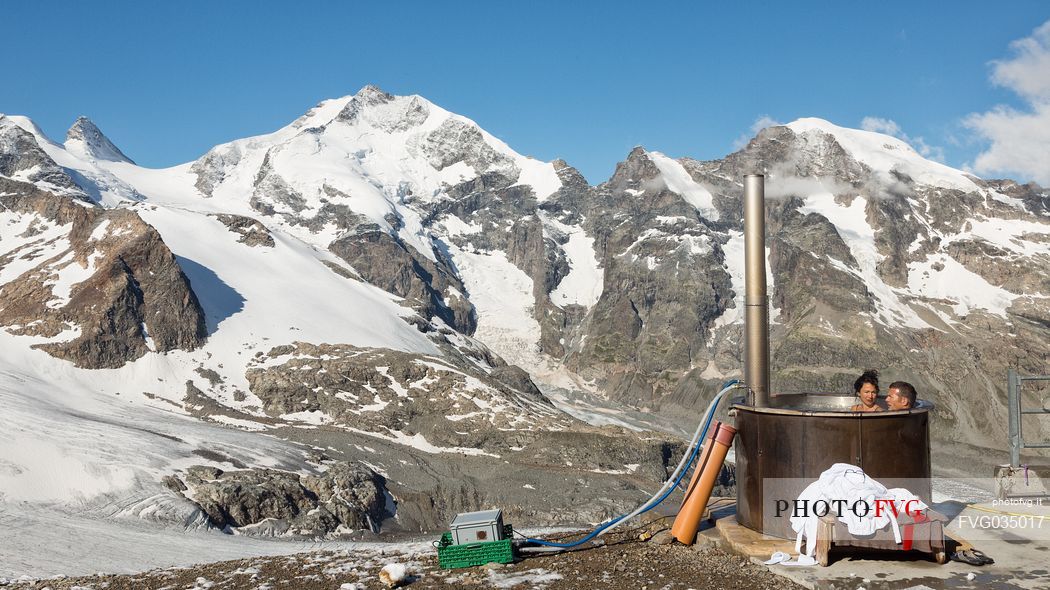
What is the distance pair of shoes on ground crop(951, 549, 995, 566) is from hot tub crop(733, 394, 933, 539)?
111 cm

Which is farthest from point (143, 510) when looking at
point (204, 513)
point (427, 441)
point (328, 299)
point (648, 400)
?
point (648, 400)

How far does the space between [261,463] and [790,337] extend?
14704cm

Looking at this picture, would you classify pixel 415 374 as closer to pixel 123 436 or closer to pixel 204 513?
pixel 123 436

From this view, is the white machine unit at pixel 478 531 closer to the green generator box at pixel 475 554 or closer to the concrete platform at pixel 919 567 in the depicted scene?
the green generator box at pixel 475 554

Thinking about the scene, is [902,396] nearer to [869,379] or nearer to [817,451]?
[869,379]

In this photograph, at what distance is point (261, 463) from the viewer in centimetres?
6134

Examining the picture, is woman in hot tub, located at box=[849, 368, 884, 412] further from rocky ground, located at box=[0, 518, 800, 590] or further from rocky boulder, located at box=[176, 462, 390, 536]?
rocky boulder, located at box=[176, 462, 390, 536]

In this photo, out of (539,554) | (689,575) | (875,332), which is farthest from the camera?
(875,332)

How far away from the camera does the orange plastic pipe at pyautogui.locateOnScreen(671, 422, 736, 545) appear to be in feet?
44.0

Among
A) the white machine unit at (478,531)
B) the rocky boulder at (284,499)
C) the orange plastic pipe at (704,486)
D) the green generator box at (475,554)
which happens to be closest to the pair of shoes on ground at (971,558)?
the orange plastic pipe at (704,486)

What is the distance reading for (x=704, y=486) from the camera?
13484 mm

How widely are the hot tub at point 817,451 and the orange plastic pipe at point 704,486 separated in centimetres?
38

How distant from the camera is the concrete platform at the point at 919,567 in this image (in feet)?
34.9

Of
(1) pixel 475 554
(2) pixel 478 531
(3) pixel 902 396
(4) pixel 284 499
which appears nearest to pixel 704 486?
(3) pixel 902 396
